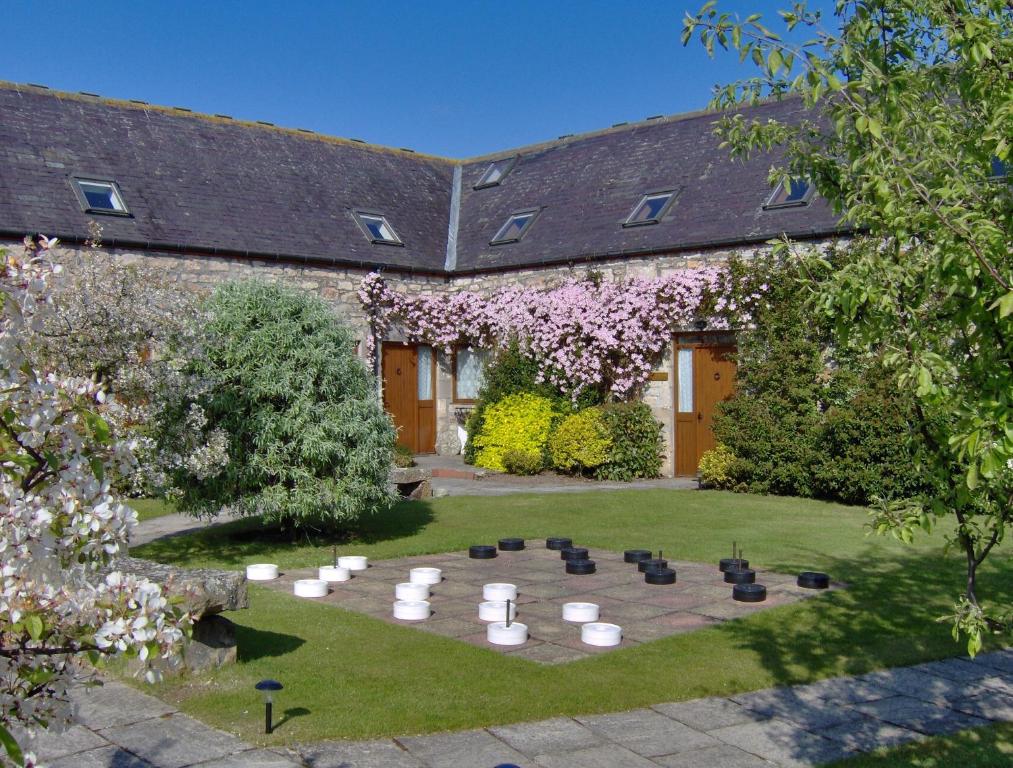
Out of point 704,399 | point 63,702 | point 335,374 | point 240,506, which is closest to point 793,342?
point 704,399

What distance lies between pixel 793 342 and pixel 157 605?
505 inches

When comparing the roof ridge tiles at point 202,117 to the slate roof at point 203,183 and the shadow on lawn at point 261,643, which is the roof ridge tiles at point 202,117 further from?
the shadow on lawn at point 261,643

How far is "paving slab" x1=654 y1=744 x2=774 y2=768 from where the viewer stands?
4.20 meters

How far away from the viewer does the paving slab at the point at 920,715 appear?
15.4ft

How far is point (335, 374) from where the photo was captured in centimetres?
958

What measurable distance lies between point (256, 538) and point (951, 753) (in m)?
7.71

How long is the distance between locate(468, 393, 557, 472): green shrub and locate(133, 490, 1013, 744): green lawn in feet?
19.8

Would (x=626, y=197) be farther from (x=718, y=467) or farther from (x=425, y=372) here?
(x=718, y=467)

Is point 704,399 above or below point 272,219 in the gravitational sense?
below

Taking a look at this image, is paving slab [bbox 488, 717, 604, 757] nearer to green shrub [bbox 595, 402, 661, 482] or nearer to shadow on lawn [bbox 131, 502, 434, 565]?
shadow on lawn [bbox 131, 502, 434, 565]

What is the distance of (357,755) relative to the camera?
168 inches

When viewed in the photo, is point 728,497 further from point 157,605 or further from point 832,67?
point 157,605

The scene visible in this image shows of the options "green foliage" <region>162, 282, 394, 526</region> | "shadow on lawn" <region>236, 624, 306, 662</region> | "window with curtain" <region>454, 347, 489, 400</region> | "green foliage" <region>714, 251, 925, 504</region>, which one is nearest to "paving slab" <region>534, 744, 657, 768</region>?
"shadow on lawn" <region>236, 624, 306, 662</region>

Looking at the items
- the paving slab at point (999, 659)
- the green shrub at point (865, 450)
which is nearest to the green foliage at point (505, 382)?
the green shrub at point (865, 450)
